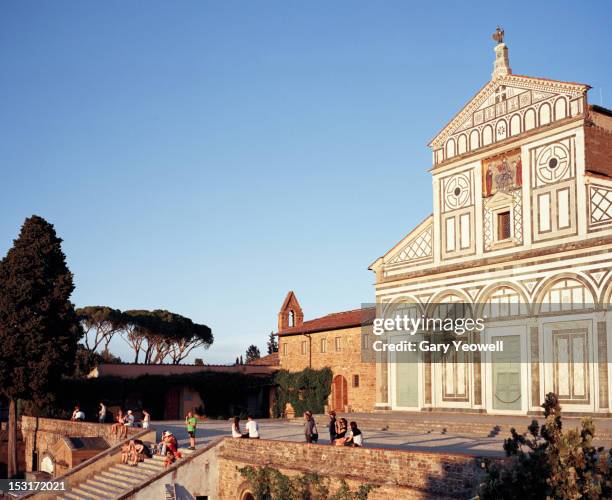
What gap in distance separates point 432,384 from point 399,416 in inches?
85.3

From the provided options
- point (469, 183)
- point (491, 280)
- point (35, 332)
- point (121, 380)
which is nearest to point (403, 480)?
point (491, 280)

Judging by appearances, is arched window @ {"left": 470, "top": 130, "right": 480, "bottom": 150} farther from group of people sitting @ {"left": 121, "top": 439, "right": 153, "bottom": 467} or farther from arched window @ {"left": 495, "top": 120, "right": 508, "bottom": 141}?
group of people sitting @ {"left": 121, "top": 439, "right": 153, "bottom": 467}

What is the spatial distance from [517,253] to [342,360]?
46.1 ft

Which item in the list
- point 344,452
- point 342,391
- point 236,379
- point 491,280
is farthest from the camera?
point 236,379

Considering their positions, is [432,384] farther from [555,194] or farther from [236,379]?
[236,379]

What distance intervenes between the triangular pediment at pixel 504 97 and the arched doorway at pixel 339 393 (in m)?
13.7

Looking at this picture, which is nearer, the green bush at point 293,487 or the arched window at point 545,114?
the green bush at point 293,487

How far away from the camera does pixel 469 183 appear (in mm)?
30516

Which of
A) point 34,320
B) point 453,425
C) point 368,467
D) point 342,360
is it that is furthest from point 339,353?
point 368,467

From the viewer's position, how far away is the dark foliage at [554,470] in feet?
29.0

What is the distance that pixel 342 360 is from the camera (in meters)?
39.3

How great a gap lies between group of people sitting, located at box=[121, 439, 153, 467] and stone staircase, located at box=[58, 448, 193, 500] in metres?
0.16

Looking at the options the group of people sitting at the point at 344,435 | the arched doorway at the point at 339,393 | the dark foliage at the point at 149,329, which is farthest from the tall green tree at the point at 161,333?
the group of people sitting at the point at 344,435

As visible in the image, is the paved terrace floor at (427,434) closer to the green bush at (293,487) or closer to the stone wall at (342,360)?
the green bush at (293,487)
